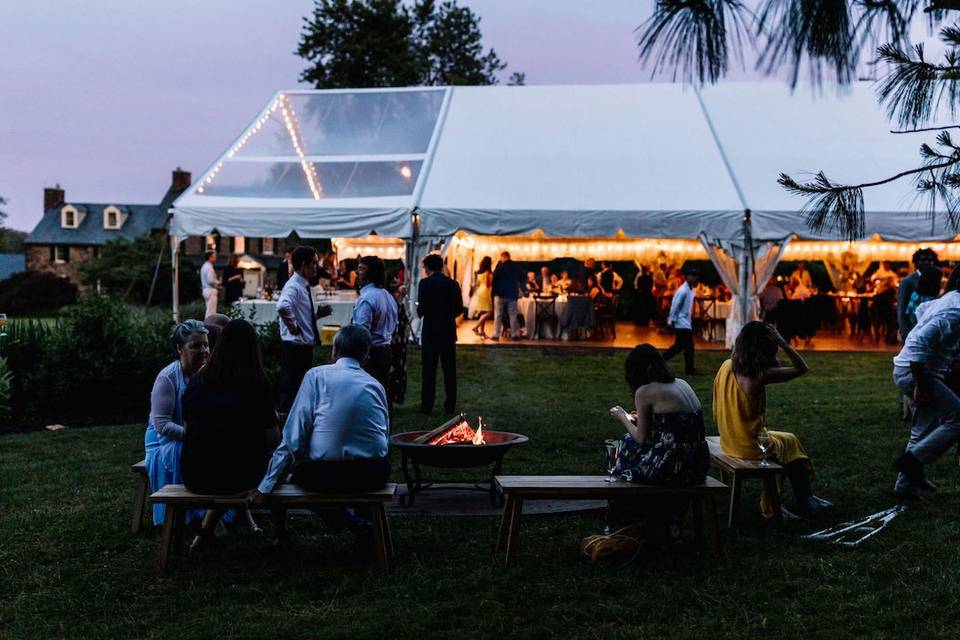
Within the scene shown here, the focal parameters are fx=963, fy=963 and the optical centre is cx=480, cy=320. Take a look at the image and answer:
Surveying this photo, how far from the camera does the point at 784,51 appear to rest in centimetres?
301

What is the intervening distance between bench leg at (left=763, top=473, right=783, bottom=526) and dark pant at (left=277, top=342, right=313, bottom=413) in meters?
3.90

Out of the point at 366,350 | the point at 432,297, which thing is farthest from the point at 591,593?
the point at 432,297

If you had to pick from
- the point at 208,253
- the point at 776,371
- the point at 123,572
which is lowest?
the point at 123,572

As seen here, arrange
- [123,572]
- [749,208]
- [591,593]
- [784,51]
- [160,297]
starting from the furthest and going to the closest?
[160,297]
[749,208]
[123,572]
[591,593]
[784,51]

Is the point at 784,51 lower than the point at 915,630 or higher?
higher

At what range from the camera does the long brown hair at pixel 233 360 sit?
16.1ft

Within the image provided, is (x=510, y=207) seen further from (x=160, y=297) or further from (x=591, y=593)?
(x=160, y=297)

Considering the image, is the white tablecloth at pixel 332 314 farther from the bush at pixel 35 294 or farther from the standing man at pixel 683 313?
the bush at pixel 35 294

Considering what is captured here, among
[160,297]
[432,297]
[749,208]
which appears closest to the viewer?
[432,297]

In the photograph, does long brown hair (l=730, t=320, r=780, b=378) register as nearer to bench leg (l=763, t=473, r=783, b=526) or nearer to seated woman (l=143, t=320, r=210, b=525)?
bench leg (l=763, t=473, r=783, b=526)

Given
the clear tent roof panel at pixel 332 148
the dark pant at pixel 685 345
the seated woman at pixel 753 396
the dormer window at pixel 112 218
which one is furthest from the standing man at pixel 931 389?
the dormer window at pixel 112 218

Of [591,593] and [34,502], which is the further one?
[34,502]

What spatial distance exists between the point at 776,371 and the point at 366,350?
247 centimetres

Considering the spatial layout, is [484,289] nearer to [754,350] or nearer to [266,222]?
[266,222]
